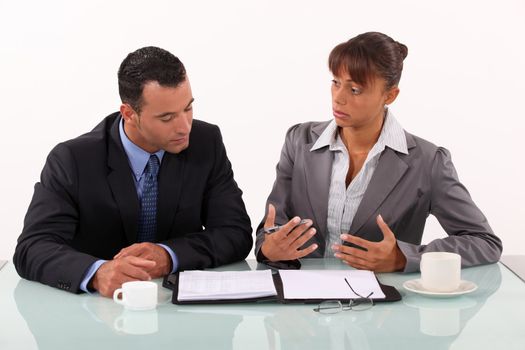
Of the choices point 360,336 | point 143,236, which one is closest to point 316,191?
point 143,236

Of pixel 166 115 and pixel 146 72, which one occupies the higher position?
pixel 146 72

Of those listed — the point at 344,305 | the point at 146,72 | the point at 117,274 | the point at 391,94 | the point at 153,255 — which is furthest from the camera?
the point at 391,94

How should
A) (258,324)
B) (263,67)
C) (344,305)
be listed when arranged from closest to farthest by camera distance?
(258,324) → (344,305) → (263,67)

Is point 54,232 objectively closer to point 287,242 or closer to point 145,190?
point 145,190

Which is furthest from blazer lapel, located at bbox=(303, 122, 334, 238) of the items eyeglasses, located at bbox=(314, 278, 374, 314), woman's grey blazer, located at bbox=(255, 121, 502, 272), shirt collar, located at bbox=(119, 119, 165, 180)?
eyeglasses, located at bbox=(314, 278, 374, 314)

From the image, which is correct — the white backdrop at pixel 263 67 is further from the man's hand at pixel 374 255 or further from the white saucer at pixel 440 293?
the white saucer at pixel 440 293

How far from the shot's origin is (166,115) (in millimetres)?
2676

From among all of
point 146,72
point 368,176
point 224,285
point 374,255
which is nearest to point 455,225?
point 368,176

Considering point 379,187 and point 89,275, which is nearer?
point 89,275

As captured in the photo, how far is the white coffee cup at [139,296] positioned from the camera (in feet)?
6.89

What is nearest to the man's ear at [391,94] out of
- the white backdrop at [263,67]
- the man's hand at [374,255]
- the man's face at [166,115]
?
the man's hand at [374,255]

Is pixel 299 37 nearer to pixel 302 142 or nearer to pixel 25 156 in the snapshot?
pixel 25 156

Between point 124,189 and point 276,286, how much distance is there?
2.33 feet

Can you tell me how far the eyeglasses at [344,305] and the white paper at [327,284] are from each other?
0.9 inches
